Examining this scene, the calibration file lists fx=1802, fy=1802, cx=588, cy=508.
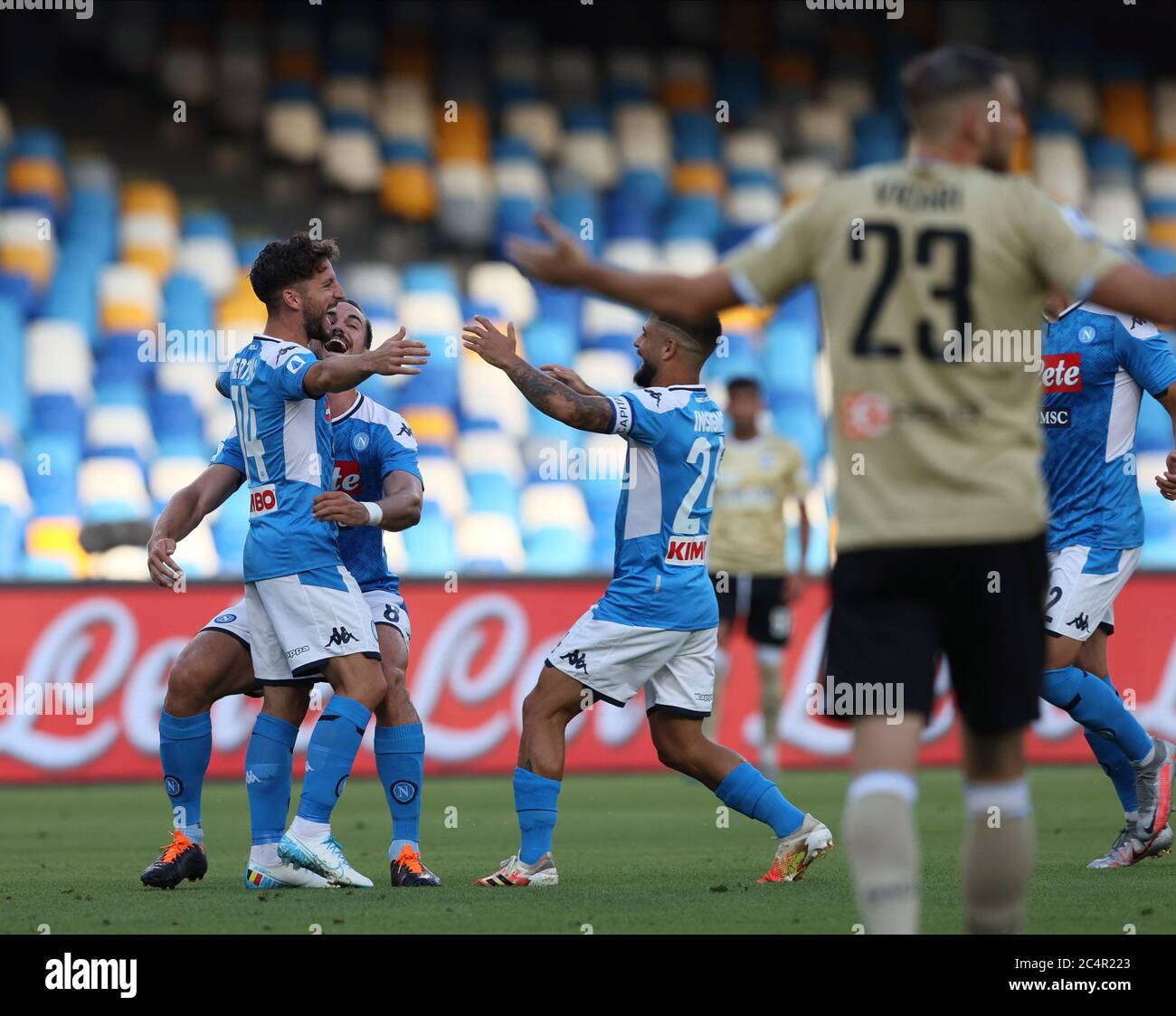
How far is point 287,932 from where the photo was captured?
4.82 metres

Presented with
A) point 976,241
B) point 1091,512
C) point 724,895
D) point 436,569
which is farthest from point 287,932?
point 436,569

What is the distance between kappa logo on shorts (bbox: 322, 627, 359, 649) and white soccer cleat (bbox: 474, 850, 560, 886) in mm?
930

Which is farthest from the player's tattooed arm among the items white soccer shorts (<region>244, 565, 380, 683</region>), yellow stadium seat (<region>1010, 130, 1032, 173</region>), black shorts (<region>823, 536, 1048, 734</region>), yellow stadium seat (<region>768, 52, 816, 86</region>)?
yellow stadium seat (<region>768, 52, 816, 86</region>)

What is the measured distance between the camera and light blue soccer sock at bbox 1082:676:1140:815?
675 cm

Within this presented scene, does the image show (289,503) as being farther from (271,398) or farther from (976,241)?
(976,241)

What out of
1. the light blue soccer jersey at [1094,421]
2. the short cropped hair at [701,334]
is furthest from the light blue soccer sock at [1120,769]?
the short cropped hair at [701,334]


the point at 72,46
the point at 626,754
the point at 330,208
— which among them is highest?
the point at 72,46

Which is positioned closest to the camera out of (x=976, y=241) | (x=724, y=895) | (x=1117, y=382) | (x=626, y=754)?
(x=976, y=241)

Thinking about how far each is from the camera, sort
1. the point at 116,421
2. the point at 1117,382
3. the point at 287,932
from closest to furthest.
A: the point at 287,932
the point at 1117,382
the point at 116,421

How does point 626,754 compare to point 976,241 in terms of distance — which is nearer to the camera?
point 976,241

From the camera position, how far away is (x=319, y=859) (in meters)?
5.93

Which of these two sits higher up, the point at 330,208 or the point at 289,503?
the point at 330,208

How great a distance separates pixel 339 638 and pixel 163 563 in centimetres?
73

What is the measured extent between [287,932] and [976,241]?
101 inches
